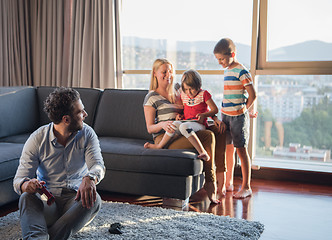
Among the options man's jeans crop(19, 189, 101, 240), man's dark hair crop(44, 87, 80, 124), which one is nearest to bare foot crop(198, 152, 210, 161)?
man's jeans crop(19, 189, 101, 240)

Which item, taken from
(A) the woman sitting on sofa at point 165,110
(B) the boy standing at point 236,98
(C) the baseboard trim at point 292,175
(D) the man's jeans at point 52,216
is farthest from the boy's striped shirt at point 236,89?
(D) the man's jeans at point 52,216

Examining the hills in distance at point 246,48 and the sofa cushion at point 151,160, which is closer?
the sofa cushion at point 151,160

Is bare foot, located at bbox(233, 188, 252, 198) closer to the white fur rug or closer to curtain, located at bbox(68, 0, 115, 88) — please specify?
the white fur rug

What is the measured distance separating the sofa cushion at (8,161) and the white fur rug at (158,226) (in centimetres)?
27

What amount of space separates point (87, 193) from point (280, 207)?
5.29 ft

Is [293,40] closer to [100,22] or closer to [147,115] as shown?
[147,115]

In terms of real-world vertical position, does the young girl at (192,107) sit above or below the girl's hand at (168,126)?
above

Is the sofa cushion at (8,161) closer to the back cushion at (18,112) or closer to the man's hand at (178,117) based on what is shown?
the back cushion at (18,112)

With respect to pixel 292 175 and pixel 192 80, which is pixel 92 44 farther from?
pixel 292 175

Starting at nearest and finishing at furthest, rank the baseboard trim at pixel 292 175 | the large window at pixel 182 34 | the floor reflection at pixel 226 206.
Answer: the floor reflection at pixel 226 206, the baseboard trim at pixel 292 175, the large window at pixel 182 34

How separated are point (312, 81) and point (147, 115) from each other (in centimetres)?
173

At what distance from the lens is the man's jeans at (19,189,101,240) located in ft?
6.03

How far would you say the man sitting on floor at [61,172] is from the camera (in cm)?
192

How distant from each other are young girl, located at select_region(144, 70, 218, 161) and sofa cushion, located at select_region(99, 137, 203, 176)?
16 cm
